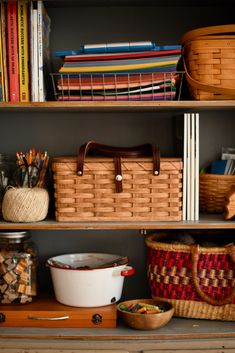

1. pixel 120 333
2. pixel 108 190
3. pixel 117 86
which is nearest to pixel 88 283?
pixel 120 333

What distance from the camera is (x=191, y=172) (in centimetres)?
209

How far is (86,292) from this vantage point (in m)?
2.06

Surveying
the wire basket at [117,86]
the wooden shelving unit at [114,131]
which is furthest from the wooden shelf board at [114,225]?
the wire basket at [117,86]

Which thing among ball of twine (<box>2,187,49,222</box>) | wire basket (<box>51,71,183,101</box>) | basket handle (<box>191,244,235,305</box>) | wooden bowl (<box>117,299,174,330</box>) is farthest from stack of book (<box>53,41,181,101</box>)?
wooden bowl (<box>117,299,174,330</box>)

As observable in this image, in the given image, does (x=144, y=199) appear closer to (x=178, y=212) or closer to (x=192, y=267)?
(x=178, y=212)

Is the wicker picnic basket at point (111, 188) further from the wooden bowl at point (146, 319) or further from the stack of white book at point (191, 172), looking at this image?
the wooden bowl at point (146, 319)

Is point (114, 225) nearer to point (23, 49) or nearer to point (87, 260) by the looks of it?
point (87, 260)

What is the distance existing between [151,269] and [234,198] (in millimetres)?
423

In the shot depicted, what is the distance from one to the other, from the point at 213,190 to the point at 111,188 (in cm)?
43

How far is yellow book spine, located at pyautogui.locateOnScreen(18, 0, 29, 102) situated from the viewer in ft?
6.68

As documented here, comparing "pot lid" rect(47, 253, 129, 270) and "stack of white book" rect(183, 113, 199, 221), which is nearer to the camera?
"stack of white book" rect(183, 113, 199, 221)

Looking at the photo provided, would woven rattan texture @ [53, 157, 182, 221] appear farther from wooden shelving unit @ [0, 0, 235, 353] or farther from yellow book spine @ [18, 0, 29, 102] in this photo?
yellow book spine @ [18, 0, 29, 102]

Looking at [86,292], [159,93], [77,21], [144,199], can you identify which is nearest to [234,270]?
[144,199]

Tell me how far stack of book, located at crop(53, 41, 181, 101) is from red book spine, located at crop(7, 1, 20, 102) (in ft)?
0.52
